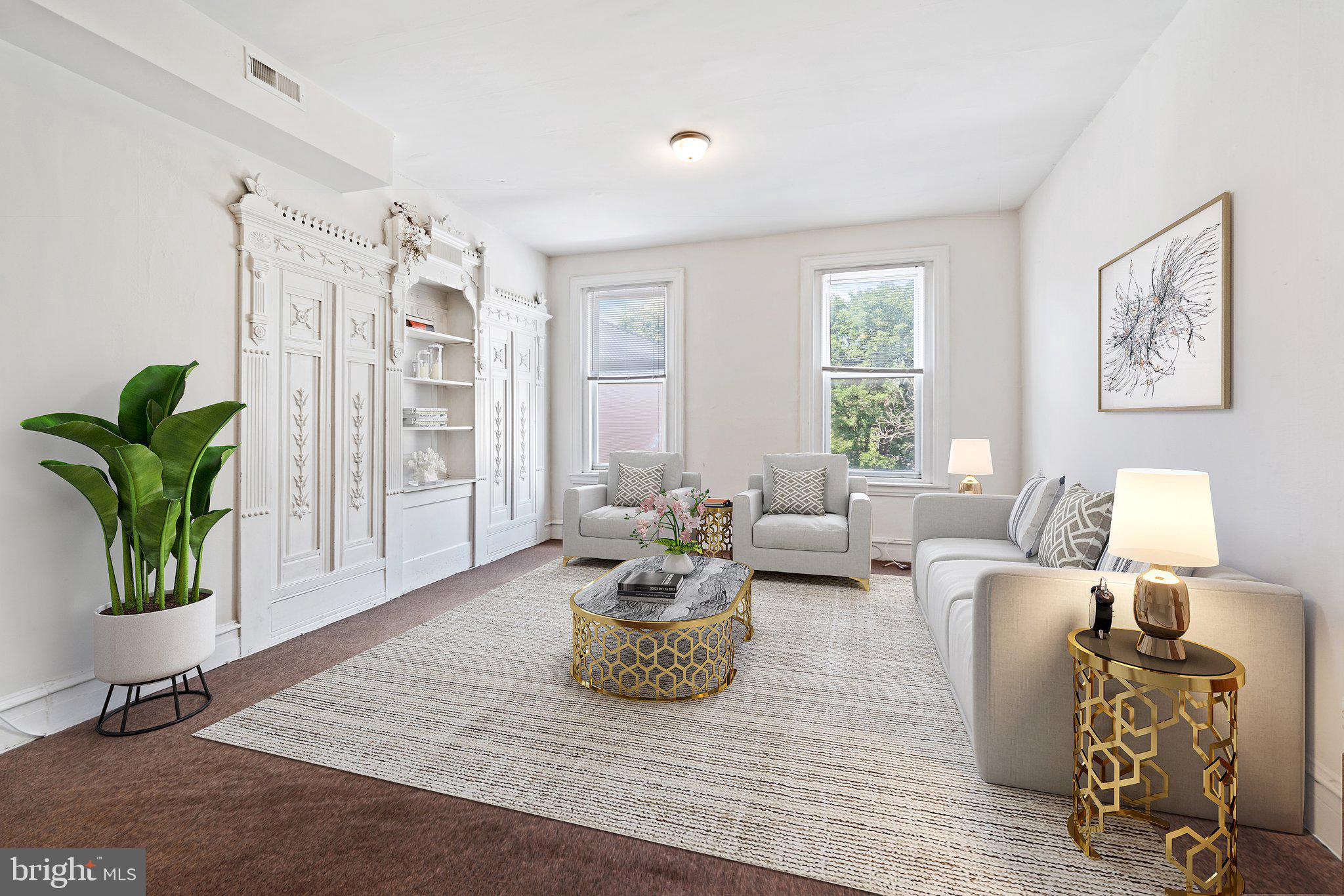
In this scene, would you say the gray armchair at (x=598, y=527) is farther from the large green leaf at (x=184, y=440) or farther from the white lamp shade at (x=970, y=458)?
the large green leaf at (x=184, y=440)

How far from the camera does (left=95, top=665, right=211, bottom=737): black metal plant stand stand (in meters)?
2.30

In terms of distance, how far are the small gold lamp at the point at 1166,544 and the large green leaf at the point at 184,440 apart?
309 centimetres

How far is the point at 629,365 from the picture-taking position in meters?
6.12

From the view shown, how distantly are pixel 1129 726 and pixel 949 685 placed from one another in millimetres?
1122

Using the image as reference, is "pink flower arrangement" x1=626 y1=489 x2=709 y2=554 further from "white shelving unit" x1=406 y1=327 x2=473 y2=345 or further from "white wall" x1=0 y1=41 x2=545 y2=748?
"white shelving unit" x1=406 y1=327 x2=473 y2=345

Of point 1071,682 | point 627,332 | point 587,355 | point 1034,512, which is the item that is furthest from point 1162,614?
point 587,355

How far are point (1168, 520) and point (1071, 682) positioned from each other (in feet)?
1.93

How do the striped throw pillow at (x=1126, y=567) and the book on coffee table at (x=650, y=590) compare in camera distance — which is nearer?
the striped throw pillow at (x=1126, y=567)

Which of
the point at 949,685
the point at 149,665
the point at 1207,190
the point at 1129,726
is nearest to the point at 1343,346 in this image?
the point at 1207,190

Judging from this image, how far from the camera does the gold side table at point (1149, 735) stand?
1.49 meters

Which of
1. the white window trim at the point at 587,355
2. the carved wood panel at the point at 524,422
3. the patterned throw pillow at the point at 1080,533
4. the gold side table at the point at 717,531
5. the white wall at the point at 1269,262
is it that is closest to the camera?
the white wall at the point at 1269,262

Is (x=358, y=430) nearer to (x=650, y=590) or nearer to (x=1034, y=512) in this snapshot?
(x=650, y=590)

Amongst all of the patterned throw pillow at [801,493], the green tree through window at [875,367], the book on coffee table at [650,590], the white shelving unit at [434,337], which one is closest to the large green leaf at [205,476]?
the book on coffee table at [650,590]

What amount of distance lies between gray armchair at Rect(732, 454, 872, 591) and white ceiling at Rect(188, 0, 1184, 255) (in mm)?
2318
